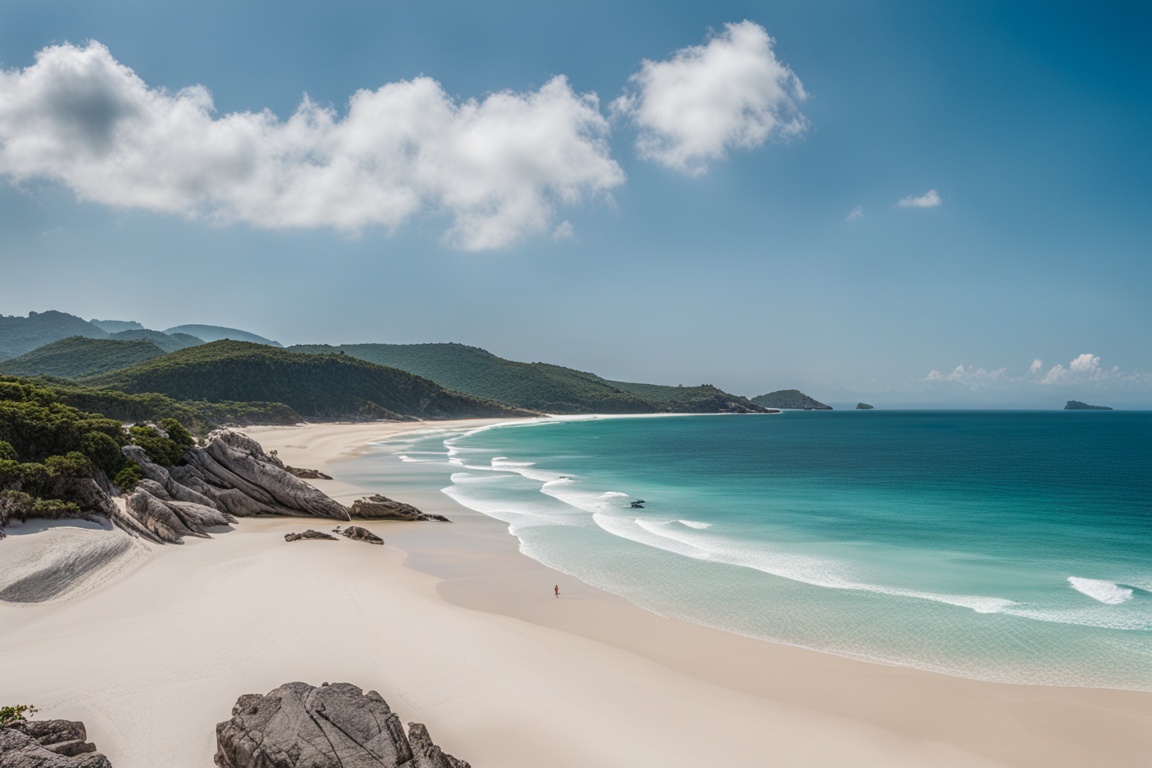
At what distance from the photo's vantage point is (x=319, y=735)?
783 centimetres

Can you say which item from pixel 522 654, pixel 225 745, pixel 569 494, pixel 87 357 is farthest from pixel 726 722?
pixel 87 357

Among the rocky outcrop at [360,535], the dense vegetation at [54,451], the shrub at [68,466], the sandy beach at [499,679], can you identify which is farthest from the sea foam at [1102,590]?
the shrub at [68,466]

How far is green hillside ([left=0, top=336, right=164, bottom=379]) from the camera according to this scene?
138750 millimetres

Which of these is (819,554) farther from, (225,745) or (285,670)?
(225,745)

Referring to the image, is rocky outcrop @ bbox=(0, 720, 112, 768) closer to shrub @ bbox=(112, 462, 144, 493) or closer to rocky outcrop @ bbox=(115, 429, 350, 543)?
rocky outcrop @ bbox=(115, 429, 350, 543)

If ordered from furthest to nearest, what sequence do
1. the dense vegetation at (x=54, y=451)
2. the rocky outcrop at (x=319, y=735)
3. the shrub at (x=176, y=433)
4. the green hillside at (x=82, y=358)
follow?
the green hillside at (x=82, y=358), the shrub at (x=176, y=433), the dense vegetation at (x=54, y=451), the rocky outcrop at (x=319, y=735)

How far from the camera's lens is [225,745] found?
8.15m

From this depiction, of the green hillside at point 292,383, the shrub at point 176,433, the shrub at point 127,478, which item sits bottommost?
the shrub at point 127,478

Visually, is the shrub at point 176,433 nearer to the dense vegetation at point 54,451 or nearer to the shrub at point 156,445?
the dense vegetation at point 54,451

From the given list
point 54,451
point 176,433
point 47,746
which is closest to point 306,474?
point 176,433

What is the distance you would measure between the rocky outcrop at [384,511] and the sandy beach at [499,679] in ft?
33.0

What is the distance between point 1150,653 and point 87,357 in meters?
197

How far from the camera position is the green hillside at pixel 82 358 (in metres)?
139

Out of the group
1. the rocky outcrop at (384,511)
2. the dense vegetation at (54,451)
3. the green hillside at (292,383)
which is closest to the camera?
the dense vegetation at (54,451)
